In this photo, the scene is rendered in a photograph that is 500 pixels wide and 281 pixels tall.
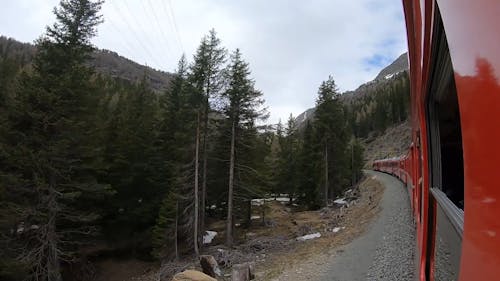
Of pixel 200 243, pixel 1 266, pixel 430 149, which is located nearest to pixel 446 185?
pixel 430 149

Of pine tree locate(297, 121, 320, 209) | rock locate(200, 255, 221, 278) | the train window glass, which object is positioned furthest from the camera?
pine tree locate(297, 121, 320, 209)

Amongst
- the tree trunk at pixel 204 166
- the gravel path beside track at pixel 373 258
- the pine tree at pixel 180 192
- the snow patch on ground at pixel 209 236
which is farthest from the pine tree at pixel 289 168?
the gravel path beside track at pixel 373 258

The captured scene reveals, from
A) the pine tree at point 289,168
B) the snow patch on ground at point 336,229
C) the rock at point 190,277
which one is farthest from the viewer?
the pine tree at point 289,168

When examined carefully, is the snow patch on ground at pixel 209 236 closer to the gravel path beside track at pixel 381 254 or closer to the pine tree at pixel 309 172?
the pine tree at pixel 309 172

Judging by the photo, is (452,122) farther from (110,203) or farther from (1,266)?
(110,203)

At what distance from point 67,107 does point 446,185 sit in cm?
2008

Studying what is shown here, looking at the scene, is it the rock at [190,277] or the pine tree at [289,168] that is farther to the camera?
the pine tree at [289,168]

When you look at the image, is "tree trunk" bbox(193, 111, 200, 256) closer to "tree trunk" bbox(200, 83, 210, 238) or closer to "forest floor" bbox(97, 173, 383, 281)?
"tree trunk" bbox(200, 83, 210, 238)

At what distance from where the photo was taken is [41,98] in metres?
18.7

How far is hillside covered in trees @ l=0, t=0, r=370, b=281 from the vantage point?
19172mm

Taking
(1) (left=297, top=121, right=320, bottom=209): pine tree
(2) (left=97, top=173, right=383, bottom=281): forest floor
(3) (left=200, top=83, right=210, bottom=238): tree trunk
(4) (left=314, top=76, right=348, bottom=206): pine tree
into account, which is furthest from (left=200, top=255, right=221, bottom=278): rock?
(1) (left=297, top=121, right=320, bottom=209): pine tree

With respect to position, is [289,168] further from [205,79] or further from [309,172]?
[205,79]

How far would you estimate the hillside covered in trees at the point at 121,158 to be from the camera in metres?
19.2

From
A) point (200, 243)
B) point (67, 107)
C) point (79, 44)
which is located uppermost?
point (79, 44)
